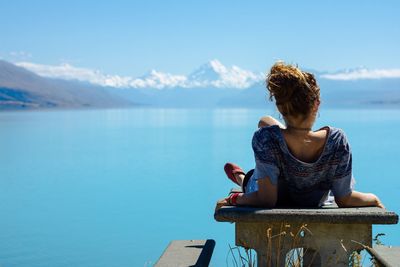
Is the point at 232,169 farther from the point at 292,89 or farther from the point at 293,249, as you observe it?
the point at 292,89

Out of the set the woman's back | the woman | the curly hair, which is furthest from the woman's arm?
the curly hair

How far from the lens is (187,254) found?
3080 mm

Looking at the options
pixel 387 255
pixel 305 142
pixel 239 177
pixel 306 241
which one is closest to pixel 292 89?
pixel 305 142

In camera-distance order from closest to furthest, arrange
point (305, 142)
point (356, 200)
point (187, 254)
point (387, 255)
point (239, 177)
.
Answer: point (305, 142)
point (356, 200)
point (387, 255)
point (187, 254)
point (239, 177)

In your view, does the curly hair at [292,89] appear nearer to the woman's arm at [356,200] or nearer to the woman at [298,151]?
the woman at [298,151]

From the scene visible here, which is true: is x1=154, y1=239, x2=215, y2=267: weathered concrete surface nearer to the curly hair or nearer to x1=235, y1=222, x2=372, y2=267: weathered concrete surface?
x1=235, y1=222, x2=372, y2=267: weathered concrete surface

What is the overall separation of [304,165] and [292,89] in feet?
1.06

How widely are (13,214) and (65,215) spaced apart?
3.44 feet

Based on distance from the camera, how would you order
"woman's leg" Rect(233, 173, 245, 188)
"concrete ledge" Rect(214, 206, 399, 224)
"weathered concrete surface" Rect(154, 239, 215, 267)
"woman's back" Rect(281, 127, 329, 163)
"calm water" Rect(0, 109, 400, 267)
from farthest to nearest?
"calm water" Rect(0, 109, 400, 267), "woman's leg" Rect(233, 173, 245, 188), "weathered concrete surface" Rect(154, 239, 215, 267), "woman's back" Rect(281, 127, 329, 163), "concrete ledge" Rect(214, 206, 399, 224)

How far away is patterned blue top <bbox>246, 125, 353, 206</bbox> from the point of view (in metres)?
2.66

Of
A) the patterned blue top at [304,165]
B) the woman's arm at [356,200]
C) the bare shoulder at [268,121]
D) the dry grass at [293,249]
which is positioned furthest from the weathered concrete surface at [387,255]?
the bare shoulder at [268,121]

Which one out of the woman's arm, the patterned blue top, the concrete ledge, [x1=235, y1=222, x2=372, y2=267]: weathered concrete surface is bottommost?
[x1=235, y1=222, x2=372, y2=267]: weathered concrete surface

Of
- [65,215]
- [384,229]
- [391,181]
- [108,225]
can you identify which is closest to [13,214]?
[65,215]

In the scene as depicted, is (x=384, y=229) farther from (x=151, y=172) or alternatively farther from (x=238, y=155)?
(x=238, y=155)
